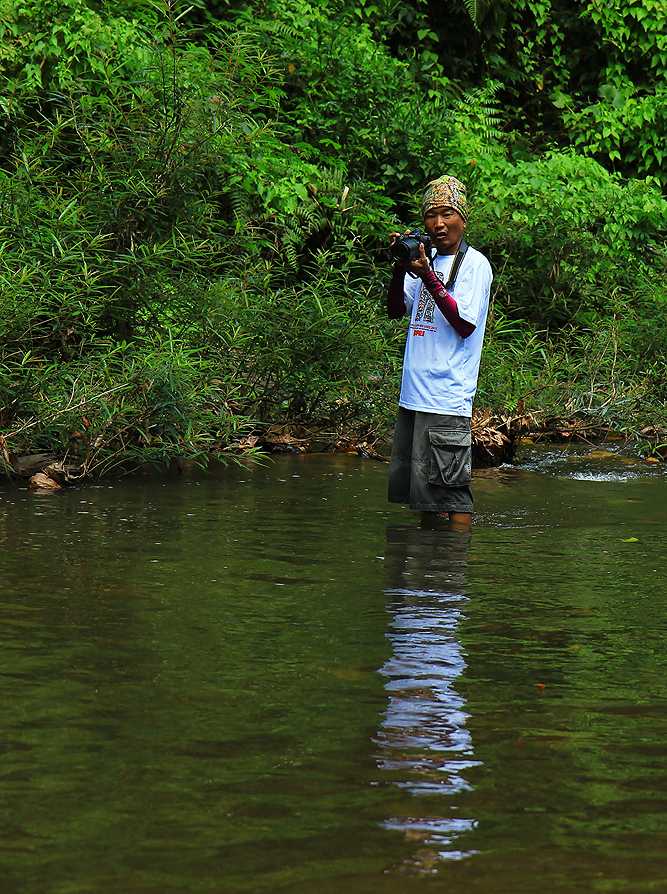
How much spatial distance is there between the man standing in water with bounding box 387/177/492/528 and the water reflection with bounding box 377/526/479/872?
60 cm

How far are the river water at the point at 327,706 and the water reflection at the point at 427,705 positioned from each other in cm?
1

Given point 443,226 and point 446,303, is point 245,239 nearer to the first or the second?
point 443,226

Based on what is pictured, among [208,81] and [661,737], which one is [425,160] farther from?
[661,737]

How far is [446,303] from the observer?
6.84m

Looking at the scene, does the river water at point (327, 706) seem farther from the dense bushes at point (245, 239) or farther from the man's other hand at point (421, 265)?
the dense bushes at point (245, 239)

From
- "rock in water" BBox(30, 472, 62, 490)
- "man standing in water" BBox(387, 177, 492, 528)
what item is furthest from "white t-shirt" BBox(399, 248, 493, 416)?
"rock in water" BBox(30, 472, 62, 490)

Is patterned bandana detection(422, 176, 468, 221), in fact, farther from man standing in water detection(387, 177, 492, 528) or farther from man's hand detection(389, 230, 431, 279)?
man's hand detection(389, 230, 431, 279)

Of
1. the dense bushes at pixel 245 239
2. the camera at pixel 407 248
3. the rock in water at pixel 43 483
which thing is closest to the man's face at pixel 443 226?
the camera at pixel 407 248

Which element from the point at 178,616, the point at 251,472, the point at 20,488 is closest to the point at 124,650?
the point at 178,616

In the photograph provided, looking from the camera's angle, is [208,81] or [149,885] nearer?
[149,885]

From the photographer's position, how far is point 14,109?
11188 millimetres

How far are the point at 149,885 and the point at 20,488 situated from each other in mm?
5711

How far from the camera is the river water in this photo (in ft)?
10.4

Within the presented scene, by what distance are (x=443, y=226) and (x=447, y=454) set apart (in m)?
1.13
